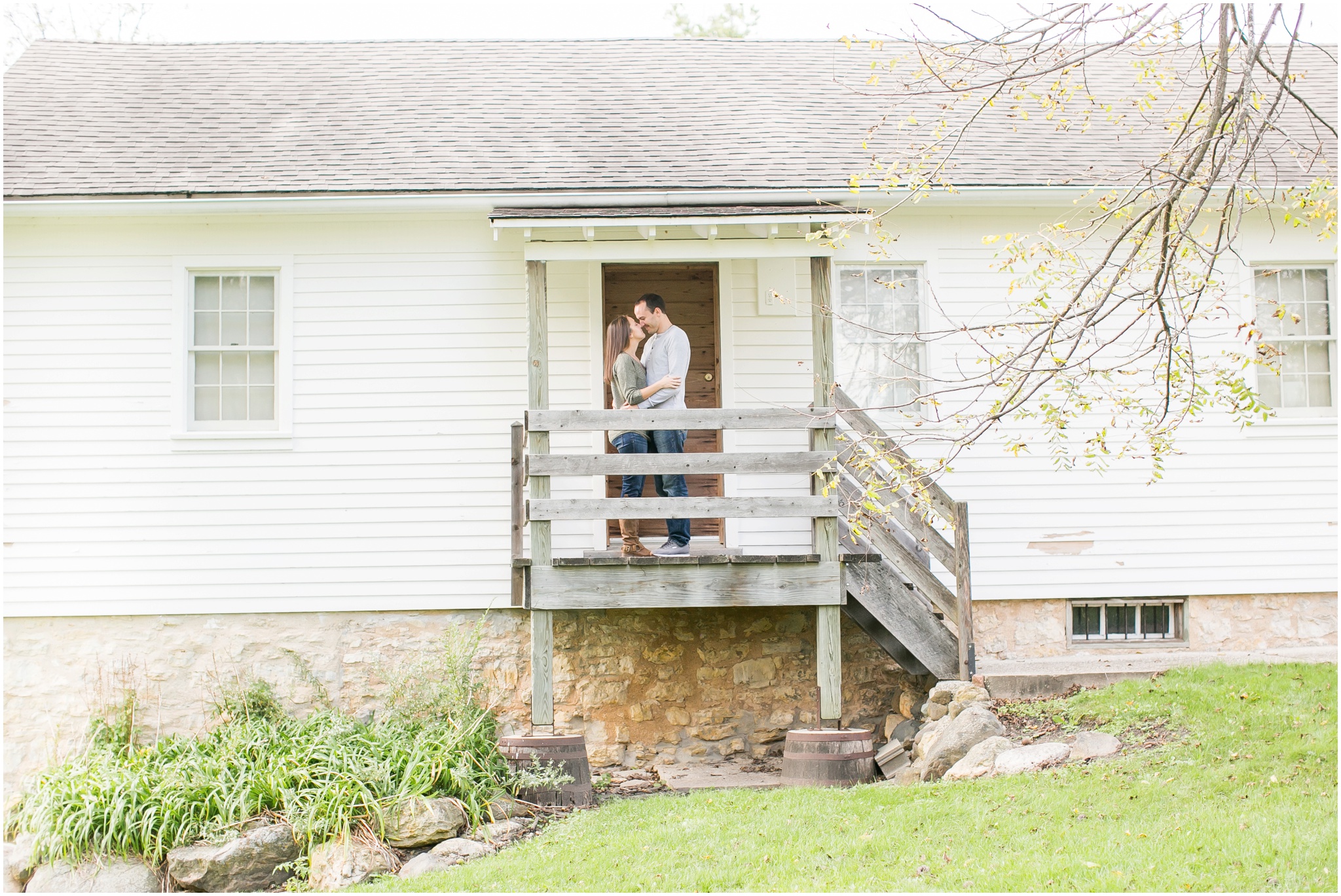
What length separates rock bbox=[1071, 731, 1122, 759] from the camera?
6648 millimetres

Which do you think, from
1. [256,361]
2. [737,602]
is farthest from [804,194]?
[256,361]

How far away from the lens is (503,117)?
1001cm

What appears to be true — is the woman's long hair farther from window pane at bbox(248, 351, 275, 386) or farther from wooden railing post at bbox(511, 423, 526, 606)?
window pane at bbox(248, 351, 275, 386)

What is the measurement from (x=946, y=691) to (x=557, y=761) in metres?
2.86

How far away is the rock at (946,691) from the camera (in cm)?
776

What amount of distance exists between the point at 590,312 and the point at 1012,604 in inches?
169

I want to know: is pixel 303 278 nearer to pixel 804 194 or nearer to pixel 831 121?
pixel 804 194

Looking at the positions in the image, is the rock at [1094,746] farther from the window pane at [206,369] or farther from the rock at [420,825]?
the window pane at [206,369]

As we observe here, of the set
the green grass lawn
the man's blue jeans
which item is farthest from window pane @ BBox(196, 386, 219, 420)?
the green grass lawn

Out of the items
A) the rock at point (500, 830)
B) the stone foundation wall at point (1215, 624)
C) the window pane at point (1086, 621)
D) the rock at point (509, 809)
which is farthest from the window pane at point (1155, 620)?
the rock at point (500, 830)

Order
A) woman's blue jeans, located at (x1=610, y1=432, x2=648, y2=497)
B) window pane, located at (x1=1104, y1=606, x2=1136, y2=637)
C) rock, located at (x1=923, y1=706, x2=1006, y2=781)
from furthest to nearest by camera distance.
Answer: window pane, located at (x1=1104, y1=606, x2=1136, y2=637) < woman's blue jeans, located at (x1=610, y1=432, x2=648, y2=497) < rock, located at (x1=923, y1=706, x2=1006, y2=781)

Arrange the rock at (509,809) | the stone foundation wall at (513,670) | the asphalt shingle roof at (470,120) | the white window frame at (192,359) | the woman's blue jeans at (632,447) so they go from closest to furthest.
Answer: the rock at (509,809) < the woman's blue jeans at (632,447) < the stone foundation wall at (513,670) < the white window frame at (192,359) < the asphalt shingle roof at (470,120)

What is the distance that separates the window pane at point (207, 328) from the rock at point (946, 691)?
6373 millimetres

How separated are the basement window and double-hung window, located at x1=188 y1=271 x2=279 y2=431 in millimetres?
6974
